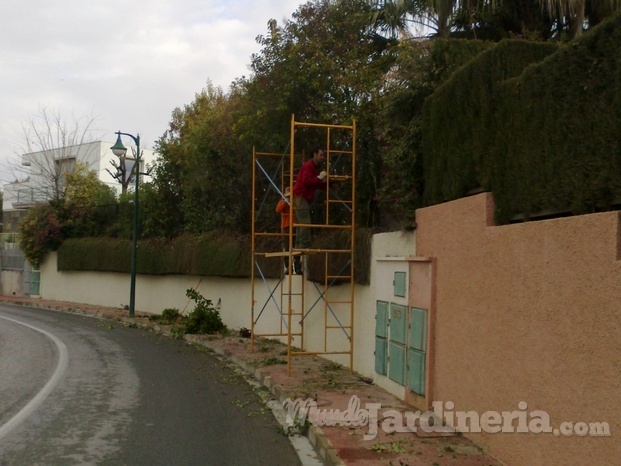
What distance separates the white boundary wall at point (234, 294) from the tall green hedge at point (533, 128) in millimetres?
1605

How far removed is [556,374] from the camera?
5434 mm

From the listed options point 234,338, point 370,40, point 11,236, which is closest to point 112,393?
point 234,338

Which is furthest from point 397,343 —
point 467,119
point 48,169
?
point 48,169

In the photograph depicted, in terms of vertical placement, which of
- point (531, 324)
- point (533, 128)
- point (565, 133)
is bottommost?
point (531, 324)

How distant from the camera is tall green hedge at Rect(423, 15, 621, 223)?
5.20m

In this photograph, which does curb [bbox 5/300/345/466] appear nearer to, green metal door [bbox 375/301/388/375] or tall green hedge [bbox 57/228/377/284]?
green metal door [bbox 375/301/388/375]

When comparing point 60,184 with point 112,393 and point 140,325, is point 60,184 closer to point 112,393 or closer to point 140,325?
point 140,325

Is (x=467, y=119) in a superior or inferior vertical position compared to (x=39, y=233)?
superior

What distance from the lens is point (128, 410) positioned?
9273 mm

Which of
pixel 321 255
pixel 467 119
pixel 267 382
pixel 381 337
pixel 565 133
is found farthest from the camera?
pixel 321 255

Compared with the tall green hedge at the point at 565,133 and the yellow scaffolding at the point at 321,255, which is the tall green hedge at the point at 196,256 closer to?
the yellow scaffolding at the point at 321,255

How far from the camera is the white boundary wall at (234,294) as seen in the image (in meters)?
10.9

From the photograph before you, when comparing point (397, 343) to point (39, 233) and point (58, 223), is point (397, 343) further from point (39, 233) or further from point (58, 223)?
point (39, 233)

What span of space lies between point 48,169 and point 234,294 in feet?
80.2
